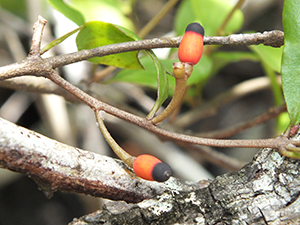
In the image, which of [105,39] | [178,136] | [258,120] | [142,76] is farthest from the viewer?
[258,120]

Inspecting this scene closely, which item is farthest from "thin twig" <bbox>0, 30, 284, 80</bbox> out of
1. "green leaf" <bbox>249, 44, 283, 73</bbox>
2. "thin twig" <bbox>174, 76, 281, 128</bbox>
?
"thin twig" <bbox>174, 76, 281, 128</bbox>

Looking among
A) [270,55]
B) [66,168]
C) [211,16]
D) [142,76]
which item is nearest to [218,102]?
[211,16]

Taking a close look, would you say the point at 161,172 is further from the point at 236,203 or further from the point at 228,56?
the point at 228,56

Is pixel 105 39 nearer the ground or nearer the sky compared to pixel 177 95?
nearer the sky

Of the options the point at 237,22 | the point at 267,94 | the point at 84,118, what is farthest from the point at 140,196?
the point at 267,94

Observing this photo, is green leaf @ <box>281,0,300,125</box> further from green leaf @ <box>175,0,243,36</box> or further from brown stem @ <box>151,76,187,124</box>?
green leaf @ <box>175,0,243,36</box>

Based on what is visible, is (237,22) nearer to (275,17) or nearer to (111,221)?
(275,17)
